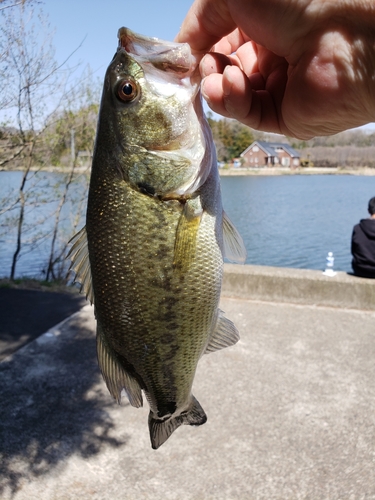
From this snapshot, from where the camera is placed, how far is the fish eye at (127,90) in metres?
1.72

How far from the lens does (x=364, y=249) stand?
7.79 meters

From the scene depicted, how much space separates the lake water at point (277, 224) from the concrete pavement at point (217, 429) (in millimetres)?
5813

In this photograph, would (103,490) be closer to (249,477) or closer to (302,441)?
(249,477)

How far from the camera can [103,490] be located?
4.04 meters

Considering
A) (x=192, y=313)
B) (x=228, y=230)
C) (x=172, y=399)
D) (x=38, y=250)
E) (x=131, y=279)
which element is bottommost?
(x=38, y=250)

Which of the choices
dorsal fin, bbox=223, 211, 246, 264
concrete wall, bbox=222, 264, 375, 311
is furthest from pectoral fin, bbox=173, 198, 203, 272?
concrete wall, bbox=222, 264, 375, 311

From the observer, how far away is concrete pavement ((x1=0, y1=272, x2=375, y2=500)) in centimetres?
410

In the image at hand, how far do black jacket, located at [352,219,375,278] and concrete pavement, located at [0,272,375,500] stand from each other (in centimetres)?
128

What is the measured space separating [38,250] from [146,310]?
12648 mm

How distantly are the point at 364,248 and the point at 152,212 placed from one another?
686cm

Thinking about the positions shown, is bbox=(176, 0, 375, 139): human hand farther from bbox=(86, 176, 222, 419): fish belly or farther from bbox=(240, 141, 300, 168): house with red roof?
bbox=(240, 141, 300, 168): house with red roof

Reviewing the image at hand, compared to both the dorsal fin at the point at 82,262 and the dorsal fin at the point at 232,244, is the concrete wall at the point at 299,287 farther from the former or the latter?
the dorsal fin at the point at 82,262

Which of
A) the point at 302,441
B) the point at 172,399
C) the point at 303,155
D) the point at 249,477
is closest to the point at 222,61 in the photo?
the point at 172,399

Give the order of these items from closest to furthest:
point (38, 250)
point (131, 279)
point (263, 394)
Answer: point (131, 279) → point (263, 394) → point (38, 250)
